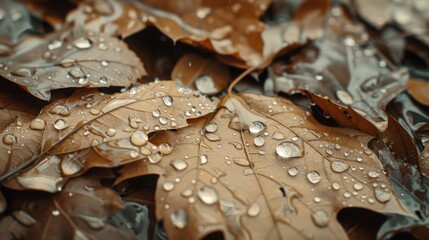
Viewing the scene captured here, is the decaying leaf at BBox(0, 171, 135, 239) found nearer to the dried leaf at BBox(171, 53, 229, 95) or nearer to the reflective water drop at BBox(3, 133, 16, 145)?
the reflective water drop at BBox(3, 133, 16, 145)

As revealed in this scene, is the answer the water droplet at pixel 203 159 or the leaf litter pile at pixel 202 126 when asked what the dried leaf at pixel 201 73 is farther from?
the water droplet at pixel 203 159

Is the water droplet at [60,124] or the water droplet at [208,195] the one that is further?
the water droplet at [60,124]

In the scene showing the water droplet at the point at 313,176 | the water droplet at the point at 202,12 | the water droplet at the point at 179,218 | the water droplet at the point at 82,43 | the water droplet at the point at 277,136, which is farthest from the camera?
the water droplet at the point at 202,12

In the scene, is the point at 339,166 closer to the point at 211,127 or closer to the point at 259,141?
the point at 259,141

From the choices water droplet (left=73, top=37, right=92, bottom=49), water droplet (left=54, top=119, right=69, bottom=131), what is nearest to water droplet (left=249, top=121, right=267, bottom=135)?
water droplet (left=54, top=119, right=69, bottom=131)

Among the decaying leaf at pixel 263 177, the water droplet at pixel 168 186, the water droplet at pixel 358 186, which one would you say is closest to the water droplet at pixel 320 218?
the decaying leaf at pixel 263 177

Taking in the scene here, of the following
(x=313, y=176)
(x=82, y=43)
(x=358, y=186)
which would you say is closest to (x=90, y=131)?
(x=82, y=43)
